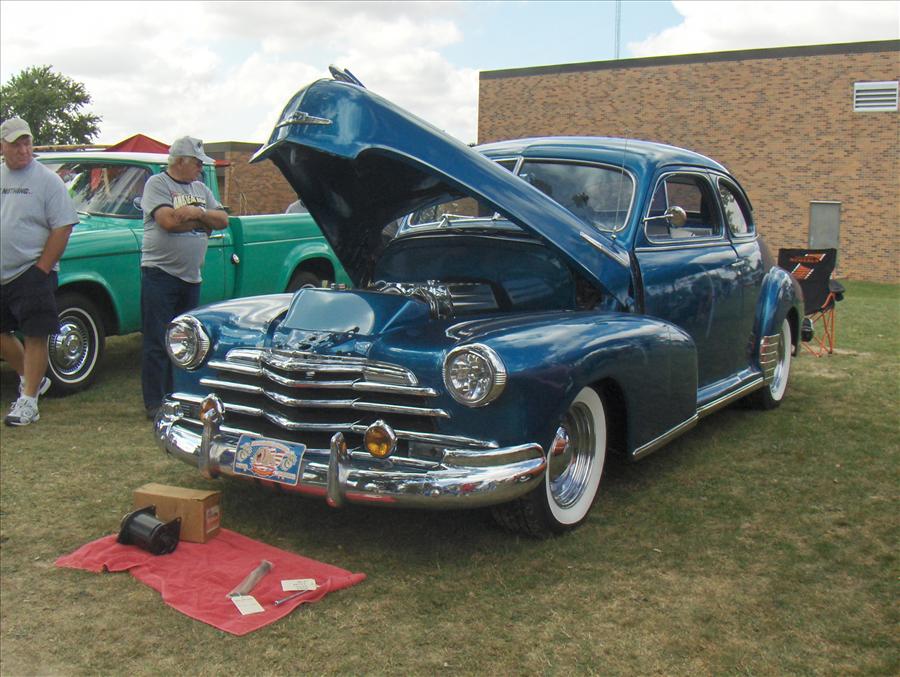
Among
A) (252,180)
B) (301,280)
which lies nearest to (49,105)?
(252,180)

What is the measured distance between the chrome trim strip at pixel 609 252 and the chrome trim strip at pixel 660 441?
835 millimetres

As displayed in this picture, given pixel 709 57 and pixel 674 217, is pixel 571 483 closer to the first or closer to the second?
pixel 674 217

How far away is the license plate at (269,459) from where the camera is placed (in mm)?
3332

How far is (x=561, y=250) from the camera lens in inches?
156

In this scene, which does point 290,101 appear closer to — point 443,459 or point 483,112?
point 443,459

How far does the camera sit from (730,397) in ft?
16.7

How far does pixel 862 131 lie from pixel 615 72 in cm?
729

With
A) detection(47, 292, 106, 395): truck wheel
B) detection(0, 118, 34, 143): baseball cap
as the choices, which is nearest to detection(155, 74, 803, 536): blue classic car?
detection(0, 118, 34, 143): baseball cap

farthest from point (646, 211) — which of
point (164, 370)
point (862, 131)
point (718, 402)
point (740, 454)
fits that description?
point (862, 131)

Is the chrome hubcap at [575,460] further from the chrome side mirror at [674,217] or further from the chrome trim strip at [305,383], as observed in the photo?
the chrome side mirror at [674,217]

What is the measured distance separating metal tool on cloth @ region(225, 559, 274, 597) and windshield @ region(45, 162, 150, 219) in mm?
4484

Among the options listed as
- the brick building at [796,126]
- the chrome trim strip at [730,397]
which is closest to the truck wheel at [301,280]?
the chrome trim strip at [730,397]

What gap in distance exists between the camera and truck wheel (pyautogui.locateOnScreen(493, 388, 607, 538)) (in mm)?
3539

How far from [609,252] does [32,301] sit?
11.7ft
